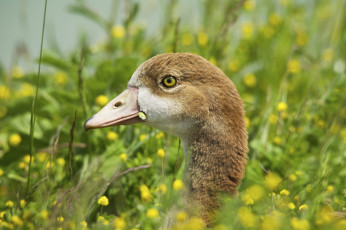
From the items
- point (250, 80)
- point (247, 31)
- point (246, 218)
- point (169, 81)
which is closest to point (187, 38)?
point (247, 31)

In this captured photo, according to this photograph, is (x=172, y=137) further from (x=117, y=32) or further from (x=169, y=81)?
(x=117, y=32)

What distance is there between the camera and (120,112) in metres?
2.89

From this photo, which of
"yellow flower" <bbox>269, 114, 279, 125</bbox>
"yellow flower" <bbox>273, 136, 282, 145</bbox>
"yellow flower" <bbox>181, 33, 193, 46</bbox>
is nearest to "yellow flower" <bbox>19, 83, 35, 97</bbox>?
"yellow flower" <bbox>181, 33, 193, 46</bbox>

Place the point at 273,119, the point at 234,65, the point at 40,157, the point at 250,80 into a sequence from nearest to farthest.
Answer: the point at 40,157 < the point at 273,119 < the point at 250,80 < the point at 234,65

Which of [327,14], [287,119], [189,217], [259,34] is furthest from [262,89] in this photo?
[189,217]

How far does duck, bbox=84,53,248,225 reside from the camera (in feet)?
9.09

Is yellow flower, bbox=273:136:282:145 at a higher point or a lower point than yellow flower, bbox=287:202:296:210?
lower

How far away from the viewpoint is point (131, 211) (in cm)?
298

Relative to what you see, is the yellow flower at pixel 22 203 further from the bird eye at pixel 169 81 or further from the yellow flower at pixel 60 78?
the yellow flower at pixel 60 78

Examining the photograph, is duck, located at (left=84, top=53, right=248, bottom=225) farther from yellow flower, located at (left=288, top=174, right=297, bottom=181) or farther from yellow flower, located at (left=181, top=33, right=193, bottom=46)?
yellow flower, located at (left=181, top=33, right=193, bottom=46)

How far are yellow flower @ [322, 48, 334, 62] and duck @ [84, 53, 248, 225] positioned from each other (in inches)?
102

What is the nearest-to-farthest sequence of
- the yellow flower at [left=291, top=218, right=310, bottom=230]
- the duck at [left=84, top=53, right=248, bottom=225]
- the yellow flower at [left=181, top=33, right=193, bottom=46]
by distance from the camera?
the yellow flower at [left=291, top=218, right=310, bottom=230], the duck at [left=84, top=53, right=248, bottom=225], the yellow flower at [left=181, top=33, right=193, bottom=46]

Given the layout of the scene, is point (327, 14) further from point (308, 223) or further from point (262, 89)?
point (308, 223)

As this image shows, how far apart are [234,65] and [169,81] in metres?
2.35
